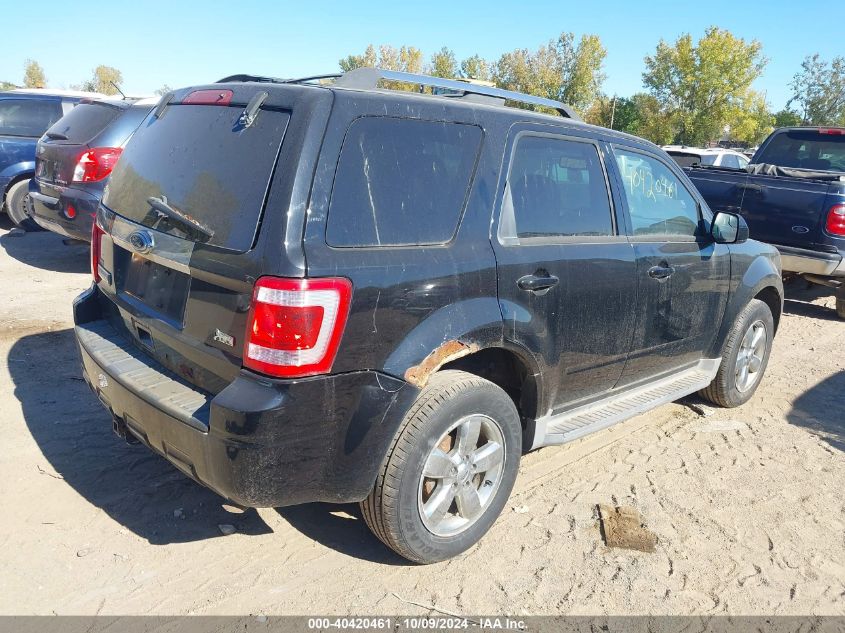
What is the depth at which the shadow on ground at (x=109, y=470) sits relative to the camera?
3166mm

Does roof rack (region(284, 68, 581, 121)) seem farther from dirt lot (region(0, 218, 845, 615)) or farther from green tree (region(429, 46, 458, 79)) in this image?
green tree (region(429, 46, 458, 79))

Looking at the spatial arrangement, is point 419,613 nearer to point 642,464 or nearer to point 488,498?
point 488,498

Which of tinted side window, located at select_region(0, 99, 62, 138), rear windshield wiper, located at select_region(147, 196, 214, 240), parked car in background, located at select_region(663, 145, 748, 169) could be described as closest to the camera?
rear windshield wiper, located at select_region(147, 196, 214, 240)

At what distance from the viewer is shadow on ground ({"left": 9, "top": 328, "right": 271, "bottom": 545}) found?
10.4ft

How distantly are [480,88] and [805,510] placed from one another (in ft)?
9.22

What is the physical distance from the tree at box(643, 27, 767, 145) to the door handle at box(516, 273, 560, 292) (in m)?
43.2

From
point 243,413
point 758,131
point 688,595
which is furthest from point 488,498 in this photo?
point 758,131

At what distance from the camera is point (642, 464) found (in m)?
4.01

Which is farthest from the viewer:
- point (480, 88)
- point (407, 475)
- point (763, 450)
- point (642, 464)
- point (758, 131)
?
point (758, 131)

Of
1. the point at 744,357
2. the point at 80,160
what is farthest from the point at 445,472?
the point at 80,160

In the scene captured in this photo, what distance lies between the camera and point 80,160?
7.12 metres

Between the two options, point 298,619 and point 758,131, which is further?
point 758,131

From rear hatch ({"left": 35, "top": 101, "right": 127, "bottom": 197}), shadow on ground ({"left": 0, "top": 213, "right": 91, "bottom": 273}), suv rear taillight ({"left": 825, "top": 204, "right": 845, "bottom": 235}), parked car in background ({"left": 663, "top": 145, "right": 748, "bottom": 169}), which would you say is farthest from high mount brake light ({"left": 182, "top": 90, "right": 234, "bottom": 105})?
parked car in background ({"left": 663, "top": 145, "right": 748, "bottom": 169})

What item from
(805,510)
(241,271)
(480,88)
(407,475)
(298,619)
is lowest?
(298,619)
